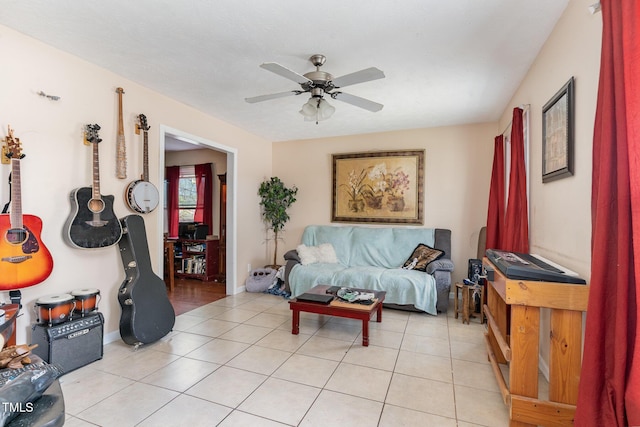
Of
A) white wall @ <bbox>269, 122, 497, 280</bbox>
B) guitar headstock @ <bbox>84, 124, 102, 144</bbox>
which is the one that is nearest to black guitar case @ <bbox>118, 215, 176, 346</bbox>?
guitar headstock @ <bbox>84, 124, 102, 144</bbox>

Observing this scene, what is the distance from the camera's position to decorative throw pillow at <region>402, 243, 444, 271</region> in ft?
13.0

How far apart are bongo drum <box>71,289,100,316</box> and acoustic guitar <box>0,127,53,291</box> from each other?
11.5 inches

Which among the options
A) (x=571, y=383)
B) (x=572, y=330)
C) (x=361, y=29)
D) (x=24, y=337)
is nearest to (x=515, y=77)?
(x=361, y=29)

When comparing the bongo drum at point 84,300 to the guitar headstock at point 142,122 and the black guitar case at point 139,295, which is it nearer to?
the black guitar case at point 139,295

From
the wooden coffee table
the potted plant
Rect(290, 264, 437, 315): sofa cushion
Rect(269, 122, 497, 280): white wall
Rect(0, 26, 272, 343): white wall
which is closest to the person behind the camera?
Rect(0, 26, 272, 343): white wall

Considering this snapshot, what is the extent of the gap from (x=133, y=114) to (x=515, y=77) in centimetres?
366

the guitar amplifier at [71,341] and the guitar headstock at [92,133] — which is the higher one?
the guitar headstock at [92,133]

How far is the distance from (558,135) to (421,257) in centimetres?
239

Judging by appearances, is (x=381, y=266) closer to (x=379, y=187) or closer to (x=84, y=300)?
(x=379, y=187)

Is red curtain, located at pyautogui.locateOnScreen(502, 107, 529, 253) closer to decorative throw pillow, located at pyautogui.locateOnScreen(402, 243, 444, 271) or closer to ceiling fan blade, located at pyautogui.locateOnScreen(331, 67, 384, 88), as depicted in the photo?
decorative throw pillow, located at pyautogui.locateOnScreen(402, 243, 444, 271)

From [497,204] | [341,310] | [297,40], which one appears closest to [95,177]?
[297,40]

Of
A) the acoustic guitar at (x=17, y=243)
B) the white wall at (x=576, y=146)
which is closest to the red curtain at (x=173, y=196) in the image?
the acoustic guitar at (x=17, y=243)

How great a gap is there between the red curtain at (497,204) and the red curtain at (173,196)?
5525 mm

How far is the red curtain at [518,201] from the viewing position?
2.49 metres
